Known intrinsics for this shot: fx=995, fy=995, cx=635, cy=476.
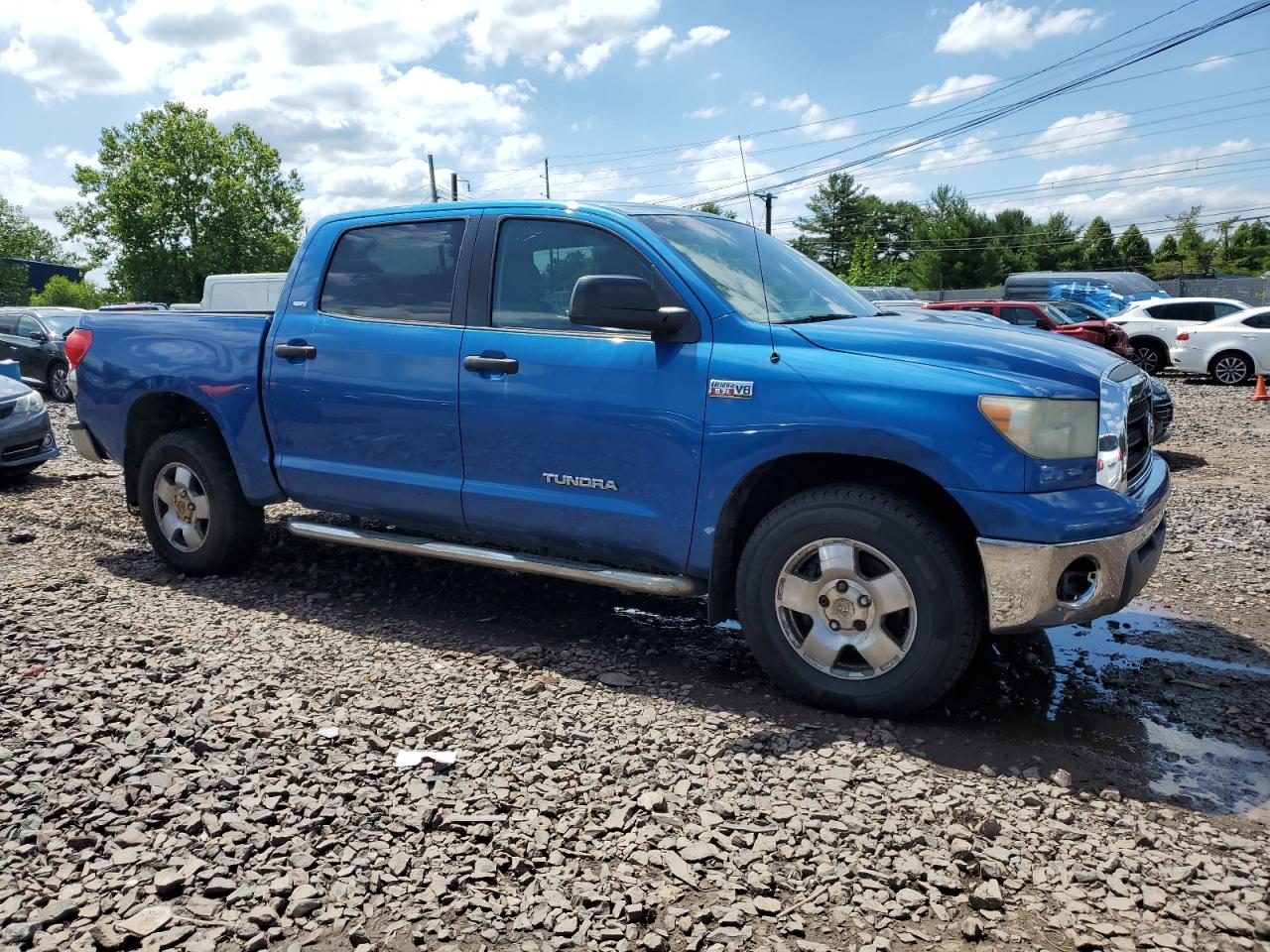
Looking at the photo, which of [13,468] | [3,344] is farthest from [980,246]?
[13,468]

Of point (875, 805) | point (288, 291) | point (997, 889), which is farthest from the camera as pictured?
point (288, 291)

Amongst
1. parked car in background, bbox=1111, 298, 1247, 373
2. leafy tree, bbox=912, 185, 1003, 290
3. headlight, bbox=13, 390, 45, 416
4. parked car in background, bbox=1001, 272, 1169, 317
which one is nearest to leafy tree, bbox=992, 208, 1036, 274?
leafy tree, bbox=912, 185, 1003, 290

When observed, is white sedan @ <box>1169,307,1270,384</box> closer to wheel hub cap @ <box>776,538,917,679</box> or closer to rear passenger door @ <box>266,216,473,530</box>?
wheel hub cap @ <box>776,538,917,679</box>

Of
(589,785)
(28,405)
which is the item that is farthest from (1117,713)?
(28,405)

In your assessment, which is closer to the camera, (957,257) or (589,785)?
(589,785)

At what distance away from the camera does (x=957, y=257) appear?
80.6 metres

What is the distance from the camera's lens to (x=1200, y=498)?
7.46m

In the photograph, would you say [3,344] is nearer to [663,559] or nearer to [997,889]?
[663,559]

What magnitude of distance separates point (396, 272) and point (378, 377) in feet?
1.82

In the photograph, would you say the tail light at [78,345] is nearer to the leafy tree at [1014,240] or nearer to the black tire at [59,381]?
the black tire at [59,381]

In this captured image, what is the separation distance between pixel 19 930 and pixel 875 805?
7.76 ft

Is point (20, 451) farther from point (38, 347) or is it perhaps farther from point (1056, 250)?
point (1056, 250)

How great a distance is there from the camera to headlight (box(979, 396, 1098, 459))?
3.41 meters

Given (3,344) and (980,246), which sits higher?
(980,246)
